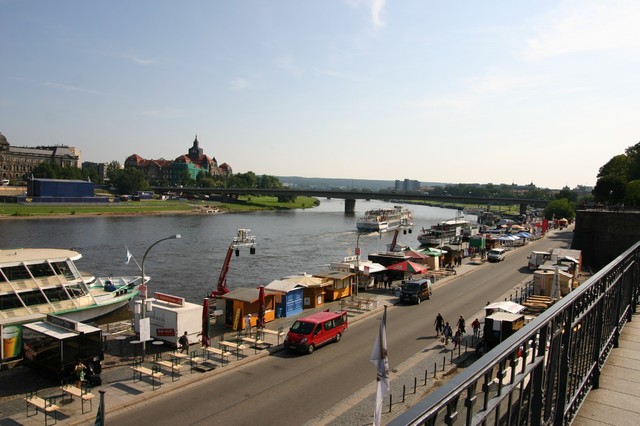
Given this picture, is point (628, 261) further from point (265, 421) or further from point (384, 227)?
point (384, 227)

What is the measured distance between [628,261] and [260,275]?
40399mm

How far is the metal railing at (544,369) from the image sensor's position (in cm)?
421

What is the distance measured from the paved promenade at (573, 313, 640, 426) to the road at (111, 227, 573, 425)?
10007 millimetres

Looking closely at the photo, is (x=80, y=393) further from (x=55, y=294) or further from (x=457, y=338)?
(x=457, y=338)

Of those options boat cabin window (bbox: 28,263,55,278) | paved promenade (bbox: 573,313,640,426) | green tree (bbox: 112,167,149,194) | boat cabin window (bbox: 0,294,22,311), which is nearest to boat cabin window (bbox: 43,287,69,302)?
boat cabin window (bbox: 28,263,55,278)

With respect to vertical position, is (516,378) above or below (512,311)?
above

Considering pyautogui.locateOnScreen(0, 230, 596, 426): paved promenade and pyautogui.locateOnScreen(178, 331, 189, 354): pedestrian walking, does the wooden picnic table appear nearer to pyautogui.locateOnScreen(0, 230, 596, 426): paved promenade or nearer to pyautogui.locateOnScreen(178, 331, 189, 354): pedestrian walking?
pyautogui.locateOnScreen(0, 230, 596, 426): paved promenade

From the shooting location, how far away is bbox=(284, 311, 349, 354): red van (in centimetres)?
2317

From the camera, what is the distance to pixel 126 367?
21.1 m

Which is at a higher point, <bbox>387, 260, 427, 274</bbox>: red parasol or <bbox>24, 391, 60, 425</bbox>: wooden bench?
<bbox>387, 260, 427, 274</bbox>: red parasol

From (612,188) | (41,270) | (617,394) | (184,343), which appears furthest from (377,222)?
(617,394)

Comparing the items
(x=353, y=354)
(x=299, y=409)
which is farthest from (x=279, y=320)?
(x=299, y=409)

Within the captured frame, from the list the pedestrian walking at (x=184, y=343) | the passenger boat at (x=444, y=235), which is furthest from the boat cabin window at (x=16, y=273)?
the passenger boat at (x=444, y=235)

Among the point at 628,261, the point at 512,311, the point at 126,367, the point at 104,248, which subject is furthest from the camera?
the point at 104,248
